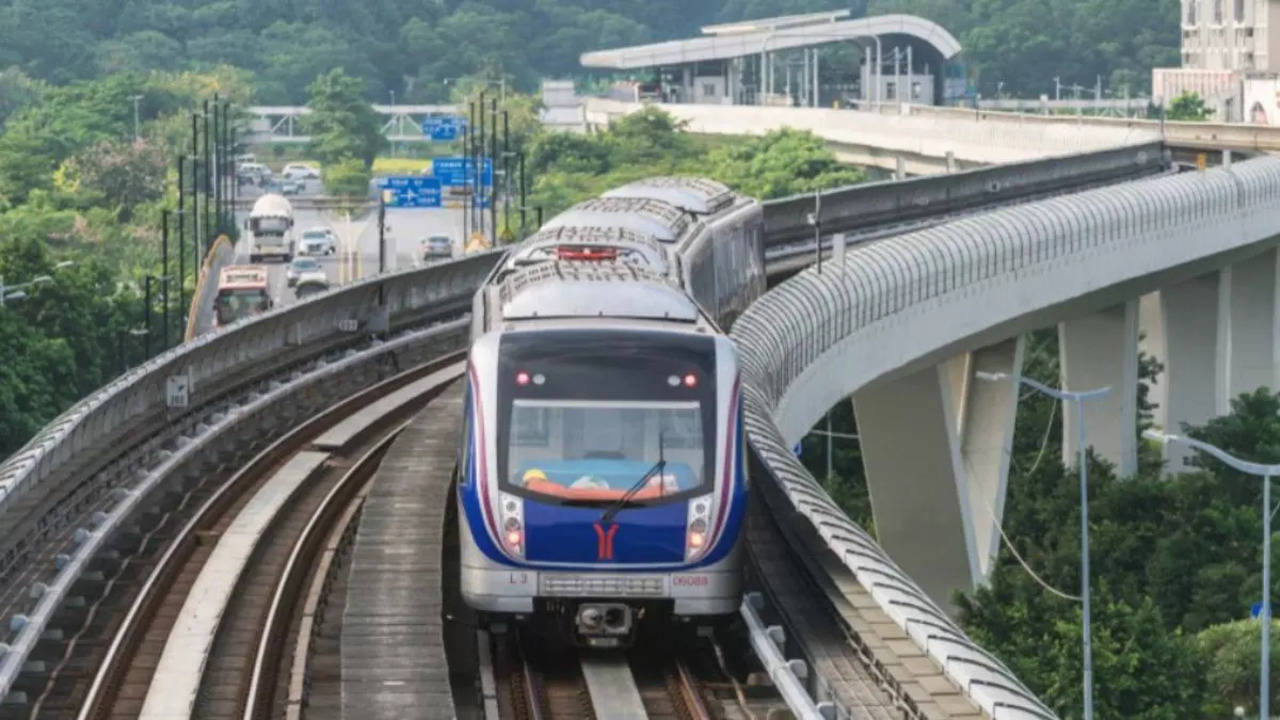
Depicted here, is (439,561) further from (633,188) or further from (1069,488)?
(1069,488)

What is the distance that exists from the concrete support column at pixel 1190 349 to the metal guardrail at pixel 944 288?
3.55 m

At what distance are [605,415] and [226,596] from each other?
14.9ft

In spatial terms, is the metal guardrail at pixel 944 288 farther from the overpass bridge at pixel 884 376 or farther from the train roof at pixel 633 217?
the train roof at pixel 633 217

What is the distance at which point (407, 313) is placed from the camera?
5359 cm

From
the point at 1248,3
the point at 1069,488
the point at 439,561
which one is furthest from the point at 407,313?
the point at 1248,3

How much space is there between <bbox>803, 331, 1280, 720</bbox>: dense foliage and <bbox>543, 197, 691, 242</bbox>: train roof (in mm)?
10258

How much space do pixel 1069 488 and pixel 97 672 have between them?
4319cm

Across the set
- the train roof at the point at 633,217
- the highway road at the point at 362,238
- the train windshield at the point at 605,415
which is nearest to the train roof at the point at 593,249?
the train roof at the point at 633,217

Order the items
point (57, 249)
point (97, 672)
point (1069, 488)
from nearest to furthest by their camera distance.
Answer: point (97, 672) → point (1069, 488) → point (57, 249)

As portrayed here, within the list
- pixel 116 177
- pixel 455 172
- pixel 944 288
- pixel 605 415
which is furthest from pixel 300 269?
pixel 605 415

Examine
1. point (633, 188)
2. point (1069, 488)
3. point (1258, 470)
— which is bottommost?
point (1069, 488)

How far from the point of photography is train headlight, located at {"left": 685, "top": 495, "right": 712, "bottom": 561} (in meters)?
22.8

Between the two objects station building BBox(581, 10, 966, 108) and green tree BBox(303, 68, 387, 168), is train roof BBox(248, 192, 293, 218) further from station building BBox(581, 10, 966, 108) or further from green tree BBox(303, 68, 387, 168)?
station building BBox(581, 10, 966, 108)

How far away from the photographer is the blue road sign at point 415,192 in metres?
108
